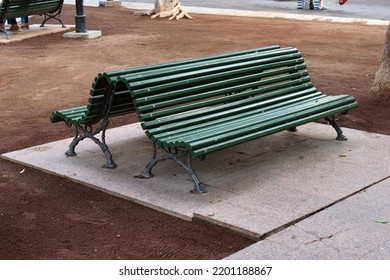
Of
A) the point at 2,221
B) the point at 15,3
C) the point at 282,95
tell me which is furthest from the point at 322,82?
the point at 15,3

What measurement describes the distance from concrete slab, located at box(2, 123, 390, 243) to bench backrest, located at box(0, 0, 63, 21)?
319 inches

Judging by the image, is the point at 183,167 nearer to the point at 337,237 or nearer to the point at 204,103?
the point at 204,103

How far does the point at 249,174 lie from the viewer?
6.31 m

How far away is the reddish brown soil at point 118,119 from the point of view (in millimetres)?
5027

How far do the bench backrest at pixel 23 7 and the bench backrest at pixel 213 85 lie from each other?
879 centimetres

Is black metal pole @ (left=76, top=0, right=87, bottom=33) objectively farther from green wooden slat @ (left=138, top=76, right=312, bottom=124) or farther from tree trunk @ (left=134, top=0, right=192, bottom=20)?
green wooden slat @ (left=138, top=76, right=312, bottom=124)

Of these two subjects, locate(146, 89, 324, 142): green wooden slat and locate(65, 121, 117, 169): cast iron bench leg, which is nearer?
locate(146, 89, 324, 142): green wooden slat

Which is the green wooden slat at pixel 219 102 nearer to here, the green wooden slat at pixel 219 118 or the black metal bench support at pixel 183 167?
the green wooden slat at pixel 219 118

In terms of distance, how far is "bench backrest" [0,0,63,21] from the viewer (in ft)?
49.0

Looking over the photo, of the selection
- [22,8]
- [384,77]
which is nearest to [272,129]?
[384,77]

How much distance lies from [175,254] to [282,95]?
9.57 feet

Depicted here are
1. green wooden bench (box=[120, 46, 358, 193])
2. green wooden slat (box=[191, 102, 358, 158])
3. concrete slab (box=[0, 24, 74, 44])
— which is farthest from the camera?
concrete slab (box=[0, 24, 74, 44])

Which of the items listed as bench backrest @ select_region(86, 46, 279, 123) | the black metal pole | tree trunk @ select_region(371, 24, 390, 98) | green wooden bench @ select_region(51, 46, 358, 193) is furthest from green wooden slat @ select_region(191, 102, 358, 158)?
the black metal pole
